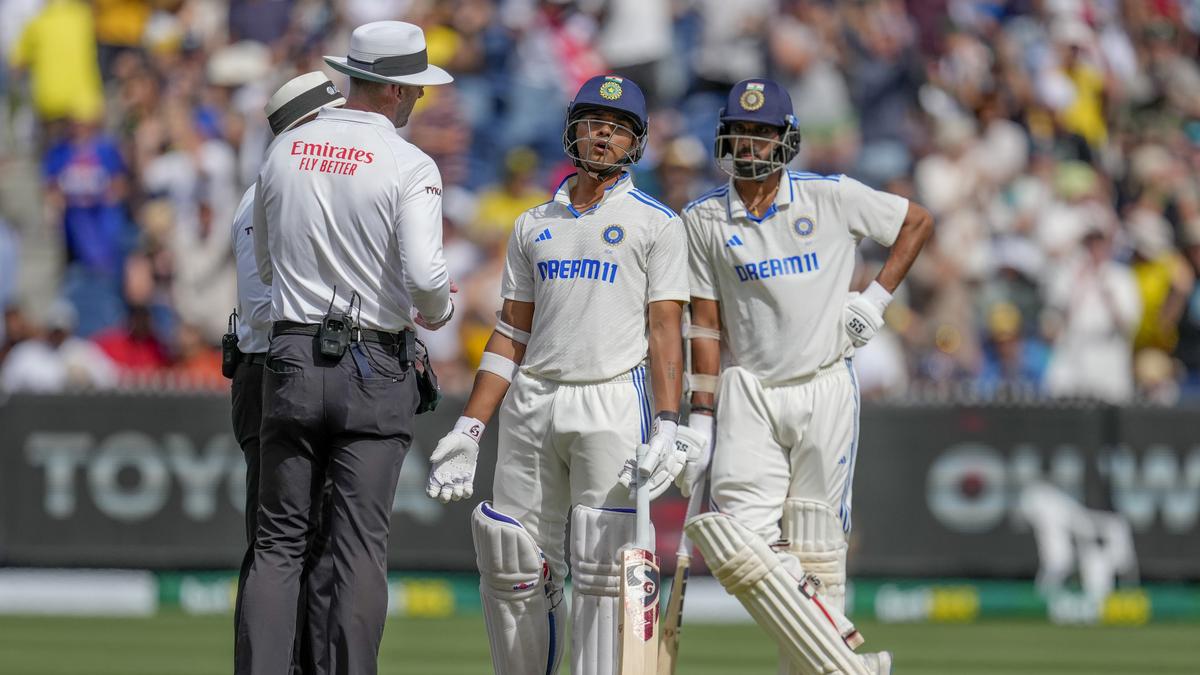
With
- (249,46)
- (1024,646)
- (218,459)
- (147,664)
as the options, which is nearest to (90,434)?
(218,459)

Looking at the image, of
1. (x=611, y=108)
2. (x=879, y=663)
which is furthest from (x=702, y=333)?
(x=879, y=663)

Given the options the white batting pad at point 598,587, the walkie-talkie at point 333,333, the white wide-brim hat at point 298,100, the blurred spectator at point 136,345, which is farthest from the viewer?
the blurred spectator at point 136,345

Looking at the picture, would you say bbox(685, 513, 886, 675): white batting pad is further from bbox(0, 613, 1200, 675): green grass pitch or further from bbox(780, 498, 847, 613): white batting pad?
bbox(0, 613, 1200, 675): green grass pitch

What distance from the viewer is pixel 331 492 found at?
6.69 metres

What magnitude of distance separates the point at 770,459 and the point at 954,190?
302 inches

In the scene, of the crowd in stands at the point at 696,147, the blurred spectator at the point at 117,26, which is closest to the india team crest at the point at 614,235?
the crowd in stands at the point at 696,147

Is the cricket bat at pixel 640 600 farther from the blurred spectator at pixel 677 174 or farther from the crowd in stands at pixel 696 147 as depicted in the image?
the crowd in stands at pixel 696 147

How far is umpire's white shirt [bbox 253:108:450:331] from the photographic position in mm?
6605

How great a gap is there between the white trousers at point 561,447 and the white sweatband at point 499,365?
6cm

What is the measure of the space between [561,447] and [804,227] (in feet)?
4.30

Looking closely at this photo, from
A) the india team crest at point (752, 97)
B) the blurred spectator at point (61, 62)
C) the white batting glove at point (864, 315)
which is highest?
the blurred spectator at point (61, 62)

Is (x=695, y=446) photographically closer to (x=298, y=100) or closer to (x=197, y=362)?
(x=298, y=100)

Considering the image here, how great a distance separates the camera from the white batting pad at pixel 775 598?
22.9 ft

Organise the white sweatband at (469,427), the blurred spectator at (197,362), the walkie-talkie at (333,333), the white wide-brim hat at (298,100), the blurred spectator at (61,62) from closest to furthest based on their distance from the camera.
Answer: the walkie-talkie at (333,333) < the white sweatband at (469,427) < the white wide-brim hat at (298,100) < the blurred spectator at (197,362) < the blurred spectator at (61,62)
